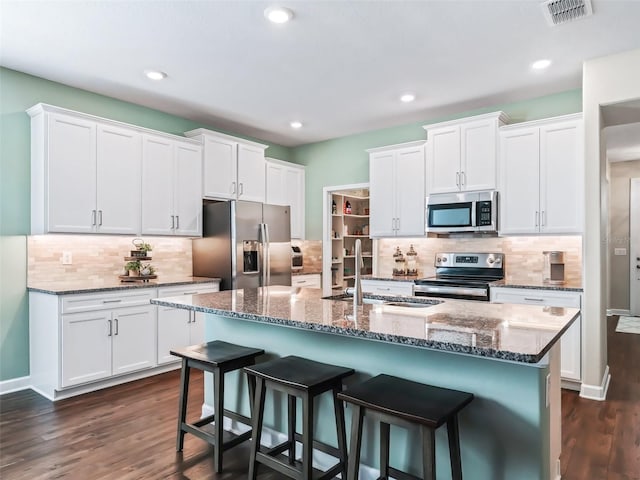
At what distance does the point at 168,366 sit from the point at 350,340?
2649 mm

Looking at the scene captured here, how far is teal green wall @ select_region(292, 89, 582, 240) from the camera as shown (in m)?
4.35

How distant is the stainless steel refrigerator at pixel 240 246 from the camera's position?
4504 millimetres

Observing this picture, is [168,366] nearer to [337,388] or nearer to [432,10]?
[337,388]

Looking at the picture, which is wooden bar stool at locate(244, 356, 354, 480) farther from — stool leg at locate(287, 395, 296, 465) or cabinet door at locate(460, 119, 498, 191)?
cabinet door at locate(460, 119, 498, 191)

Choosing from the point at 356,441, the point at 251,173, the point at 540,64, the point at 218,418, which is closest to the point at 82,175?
the point at 251,173

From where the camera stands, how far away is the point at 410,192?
15.6ft

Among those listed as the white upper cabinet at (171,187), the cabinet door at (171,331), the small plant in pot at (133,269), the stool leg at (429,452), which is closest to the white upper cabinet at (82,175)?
the white upper cabinet at (171,187)

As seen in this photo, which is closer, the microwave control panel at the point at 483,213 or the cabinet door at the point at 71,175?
the cabinet door at the point at 71,175

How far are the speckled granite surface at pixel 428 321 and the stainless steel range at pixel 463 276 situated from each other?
5.37ft

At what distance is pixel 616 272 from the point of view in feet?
24.3

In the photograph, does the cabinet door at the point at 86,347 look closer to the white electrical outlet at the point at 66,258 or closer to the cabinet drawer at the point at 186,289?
the cabinet drawer at the point at 186,289

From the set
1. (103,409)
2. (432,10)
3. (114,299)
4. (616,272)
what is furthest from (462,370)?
(616,272)

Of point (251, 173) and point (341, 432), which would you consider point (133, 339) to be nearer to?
point (251, 173)

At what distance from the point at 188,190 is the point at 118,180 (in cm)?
76
